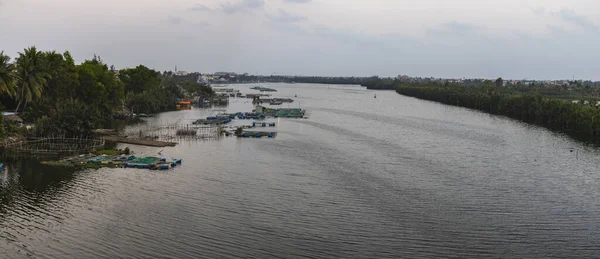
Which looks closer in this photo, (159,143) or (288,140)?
(159,143)

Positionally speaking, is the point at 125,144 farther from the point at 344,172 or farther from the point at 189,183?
the point at 344,172

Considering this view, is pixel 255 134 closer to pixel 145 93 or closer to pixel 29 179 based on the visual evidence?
pixel 29 179

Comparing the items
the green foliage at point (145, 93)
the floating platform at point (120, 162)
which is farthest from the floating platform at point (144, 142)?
the green foliage at point (145, 93)

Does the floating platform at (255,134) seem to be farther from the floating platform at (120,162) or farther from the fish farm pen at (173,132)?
the floating platform at (120,162)

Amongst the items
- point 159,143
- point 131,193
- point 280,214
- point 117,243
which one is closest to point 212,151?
point 159,143

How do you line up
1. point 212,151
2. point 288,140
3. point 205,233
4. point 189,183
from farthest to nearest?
point 288,140 < point 212,151 < point 189,183 < point 205,233

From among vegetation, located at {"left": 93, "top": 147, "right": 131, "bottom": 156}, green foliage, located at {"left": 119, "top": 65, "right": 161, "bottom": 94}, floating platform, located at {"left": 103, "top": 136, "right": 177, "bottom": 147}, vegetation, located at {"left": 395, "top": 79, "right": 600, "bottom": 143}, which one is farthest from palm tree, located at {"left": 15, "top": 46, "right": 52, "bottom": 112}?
vegetation, located at {"left": 395, "top": 79, "right": 600, "bottom": 143}
